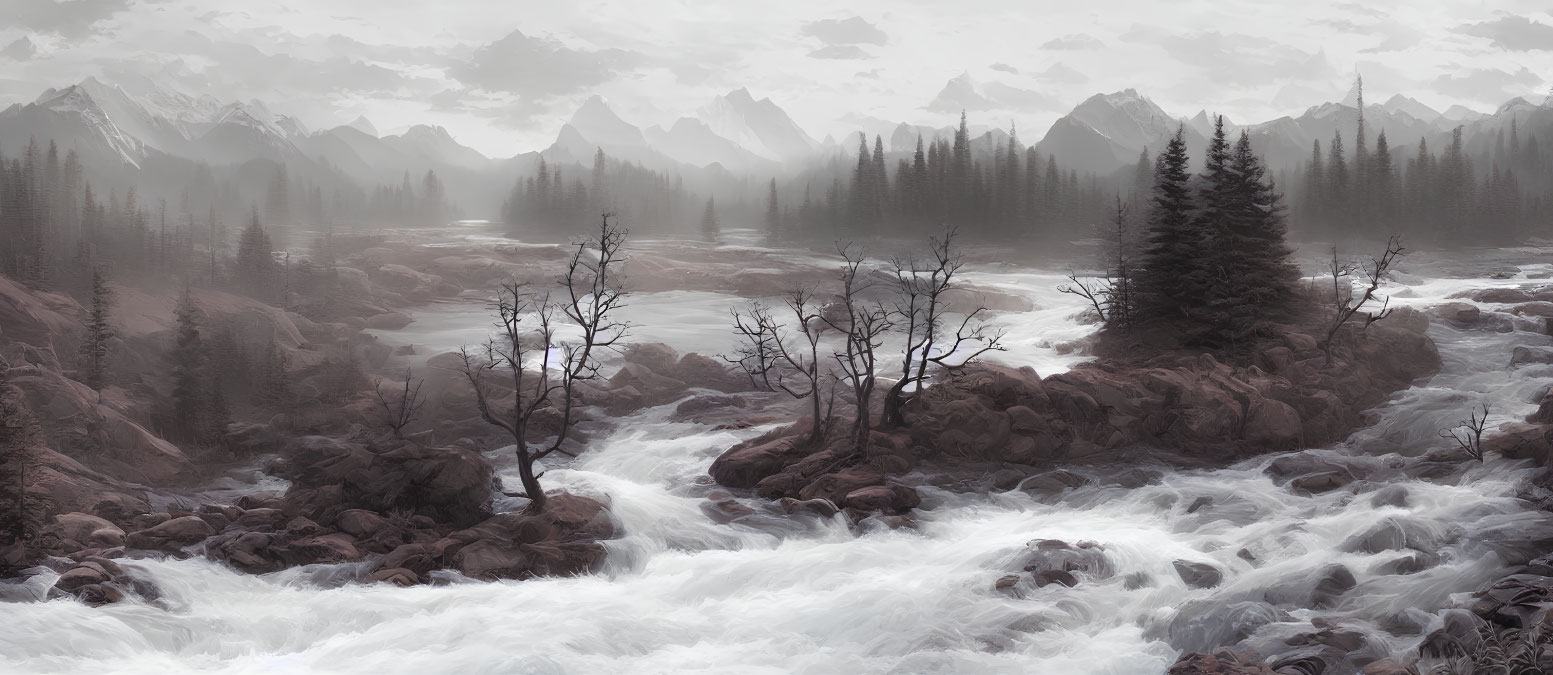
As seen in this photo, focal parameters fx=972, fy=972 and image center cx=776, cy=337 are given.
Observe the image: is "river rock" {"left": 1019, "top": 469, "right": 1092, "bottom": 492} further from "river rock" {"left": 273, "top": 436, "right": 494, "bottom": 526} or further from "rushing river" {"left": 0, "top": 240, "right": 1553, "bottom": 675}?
"river rock" {"left": 273, "top": 436, "right": 494, "bottom": 526}

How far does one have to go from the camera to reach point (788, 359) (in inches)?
1251

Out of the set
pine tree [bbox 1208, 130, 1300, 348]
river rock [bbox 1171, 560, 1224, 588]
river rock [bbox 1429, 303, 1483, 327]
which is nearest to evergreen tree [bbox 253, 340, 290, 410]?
river rock [bbox 1171, 560, 1224, 588]

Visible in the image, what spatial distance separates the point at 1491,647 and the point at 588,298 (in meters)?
54.0

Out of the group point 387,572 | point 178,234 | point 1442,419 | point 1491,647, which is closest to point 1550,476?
point 1442,419

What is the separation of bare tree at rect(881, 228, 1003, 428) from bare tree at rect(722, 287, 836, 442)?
2.51 meters

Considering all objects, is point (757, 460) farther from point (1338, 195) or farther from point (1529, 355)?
point (1338, 195)

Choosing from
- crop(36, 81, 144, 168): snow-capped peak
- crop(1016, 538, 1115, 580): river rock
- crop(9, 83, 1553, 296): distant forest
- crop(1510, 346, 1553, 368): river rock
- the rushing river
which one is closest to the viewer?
the rushing river

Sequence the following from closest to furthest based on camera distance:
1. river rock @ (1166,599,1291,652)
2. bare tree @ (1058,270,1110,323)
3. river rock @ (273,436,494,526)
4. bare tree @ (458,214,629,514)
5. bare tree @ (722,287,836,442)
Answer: river rock @ (1166,599,1291,652)
river rock @ (273,436,494,526)
bare tree @ (458,214,629,514)
bare tree @ (722,287,836,442)
bare tree @ (1058,270,1110,323)

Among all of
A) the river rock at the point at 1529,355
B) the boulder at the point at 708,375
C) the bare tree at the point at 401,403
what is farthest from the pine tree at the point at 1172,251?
the bare tree at the point at 401,403

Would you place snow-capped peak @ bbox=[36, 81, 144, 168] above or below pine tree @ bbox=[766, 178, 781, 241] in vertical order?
above

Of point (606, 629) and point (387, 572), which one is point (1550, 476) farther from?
point (387, 572)

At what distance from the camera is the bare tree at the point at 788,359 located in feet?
103

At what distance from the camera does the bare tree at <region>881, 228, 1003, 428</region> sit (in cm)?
3161

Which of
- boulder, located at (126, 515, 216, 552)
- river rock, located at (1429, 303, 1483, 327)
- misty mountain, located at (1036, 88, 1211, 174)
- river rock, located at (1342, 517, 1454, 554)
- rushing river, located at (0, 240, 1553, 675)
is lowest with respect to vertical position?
rushing river, located at (0, 240, 1553, 675)
